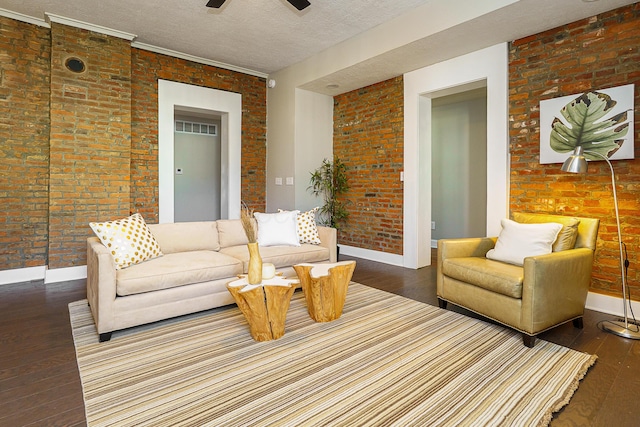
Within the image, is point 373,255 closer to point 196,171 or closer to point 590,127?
point 590,127

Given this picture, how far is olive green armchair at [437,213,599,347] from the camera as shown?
7.33 feet

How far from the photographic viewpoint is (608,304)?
9.70ft

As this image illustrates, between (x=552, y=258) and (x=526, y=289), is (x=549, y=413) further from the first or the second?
(x=552, y=258)

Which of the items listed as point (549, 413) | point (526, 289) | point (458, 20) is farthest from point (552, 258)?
point (458, 20)

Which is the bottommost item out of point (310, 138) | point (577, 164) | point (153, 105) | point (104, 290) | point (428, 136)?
point (104, 290)

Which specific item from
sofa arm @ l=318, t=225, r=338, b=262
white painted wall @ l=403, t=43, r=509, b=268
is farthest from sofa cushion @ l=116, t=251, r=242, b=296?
white painted wall @ l=403, t=43, r=509, b=268

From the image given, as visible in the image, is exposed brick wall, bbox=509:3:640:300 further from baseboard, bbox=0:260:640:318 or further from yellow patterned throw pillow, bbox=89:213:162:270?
yellow patterned throw pillow, bbox=89:213:162:270

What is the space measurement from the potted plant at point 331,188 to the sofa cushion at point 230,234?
6.72 feet

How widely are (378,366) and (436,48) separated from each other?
3.35 metres

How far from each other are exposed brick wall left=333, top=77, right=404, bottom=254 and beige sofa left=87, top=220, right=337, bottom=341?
1.65m

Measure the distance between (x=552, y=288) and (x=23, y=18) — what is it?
18.8 feet

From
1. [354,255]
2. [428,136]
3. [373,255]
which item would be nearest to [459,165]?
[428,136]

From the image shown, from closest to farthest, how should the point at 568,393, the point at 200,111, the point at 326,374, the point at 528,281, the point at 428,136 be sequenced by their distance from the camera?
the point at 568,393 < the point at 326,374 < the point at 528,281 < the point at 428,136 < the point at 200,111

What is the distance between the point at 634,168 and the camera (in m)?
2.81
